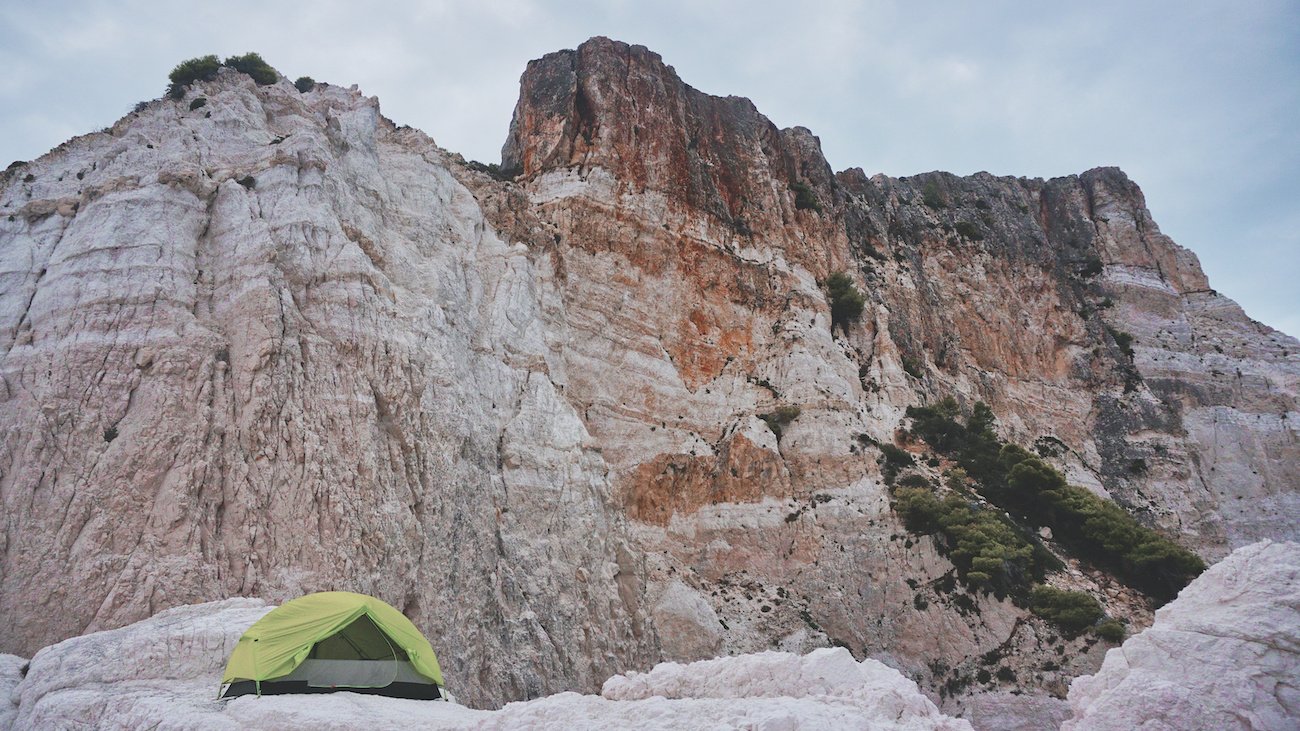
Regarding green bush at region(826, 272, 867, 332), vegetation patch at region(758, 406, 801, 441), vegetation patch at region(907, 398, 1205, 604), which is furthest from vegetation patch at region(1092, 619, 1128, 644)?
green bush at region(826, 272, 867, 332)

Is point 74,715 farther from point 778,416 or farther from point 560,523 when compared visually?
point 778,416

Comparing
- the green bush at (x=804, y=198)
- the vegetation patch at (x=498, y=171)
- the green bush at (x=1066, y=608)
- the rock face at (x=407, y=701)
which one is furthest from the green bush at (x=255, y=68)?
the green bush at (x=1066, y=608)

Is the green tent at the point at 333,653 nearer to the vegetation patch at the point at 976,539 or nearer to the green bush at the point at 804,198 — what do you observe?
the vegetation patch at the point at 976,539

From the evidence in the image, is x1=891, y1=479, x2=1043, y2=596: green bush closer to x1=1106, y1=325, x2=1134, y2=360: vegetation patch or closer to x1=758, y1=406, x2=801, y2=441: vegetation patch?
x1=758, y1=406, x2=801, y2=441: vegetation patch

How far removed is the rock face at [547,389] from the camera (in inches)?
681

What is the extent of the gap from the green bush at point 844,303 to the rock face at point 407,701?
109 feet

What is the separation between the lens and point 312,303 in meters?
20.6

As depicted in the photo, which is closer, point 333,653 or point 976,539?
point 333,653

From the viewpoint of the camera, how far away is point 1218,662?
994 cm

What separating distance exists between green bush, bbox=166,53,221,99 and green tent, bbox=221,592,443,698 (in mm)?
21044

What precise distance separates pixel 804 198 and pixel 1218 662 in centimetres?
4042

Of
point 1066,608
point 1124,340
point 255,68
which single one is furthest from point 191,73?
point 1124,340

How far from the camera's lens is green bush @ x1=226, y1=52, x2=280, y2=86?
30.1 meters

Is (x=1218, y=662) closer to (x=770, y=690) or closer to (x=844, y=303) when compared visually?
(x=770, y=690)
